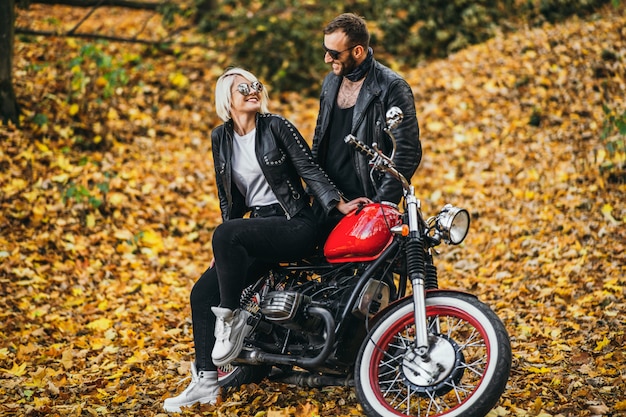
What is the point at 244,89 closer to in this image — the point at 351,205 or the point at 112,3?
the point at 351,205

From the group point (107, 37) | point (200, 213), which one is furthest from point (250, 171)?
point (107, 37)

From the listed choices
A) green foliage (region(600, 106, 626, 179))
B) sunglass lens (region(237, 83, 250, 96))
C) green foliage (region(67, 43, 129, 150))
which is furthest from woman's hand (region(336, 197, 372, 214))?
green foliage (region(67, 43, 129, 150))

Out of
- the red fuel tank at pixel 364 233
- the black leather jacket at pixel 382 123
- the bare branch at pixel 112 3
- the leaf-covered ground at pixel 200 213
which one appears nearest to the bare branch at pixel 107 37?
the leaf-covered ground at pixel 200 213

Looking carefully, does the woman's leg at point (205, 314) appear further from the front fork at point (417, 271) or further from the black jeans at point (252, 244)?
the front fork at point (417, 271)

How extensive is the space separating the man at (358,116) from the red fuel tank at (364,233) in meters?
0.20

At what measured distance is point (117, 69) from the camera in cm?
962

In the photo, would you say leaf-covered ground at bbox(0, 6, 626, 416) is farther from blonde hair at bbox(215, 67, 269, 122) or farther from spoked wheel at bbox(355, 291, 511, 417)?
blonde hair at bbox(215, 67, 269, 122)

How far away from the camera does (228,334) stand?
13.7 feet

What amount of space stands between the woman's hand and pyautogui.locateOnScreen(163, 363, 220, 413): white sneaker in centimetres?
134

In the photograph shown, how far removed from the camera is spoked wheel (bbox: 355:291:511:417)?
340 centimetres

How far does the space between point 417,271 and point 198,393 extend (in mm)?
1674

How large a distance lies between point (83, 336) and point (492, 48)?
8075mm

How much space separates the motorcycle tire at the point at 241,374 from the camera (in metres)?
4.66

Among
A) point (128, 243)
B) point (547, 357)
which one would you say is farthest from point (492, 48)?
point (547, 357)
